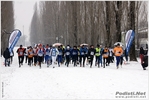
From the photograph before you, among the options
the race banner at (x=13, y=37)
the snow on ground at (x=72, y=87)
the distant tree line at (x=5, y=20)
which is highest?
the distant tree line at (x=5, y=20)

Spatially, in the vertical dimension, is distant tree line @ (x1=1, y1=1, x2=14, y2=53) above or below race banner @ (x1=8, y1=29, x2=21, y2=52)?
above

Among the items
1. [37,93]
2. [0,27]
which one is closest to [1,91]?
[37,93]

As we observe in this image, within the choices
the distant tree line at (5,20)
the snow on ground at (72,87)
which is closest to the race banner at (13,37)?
the distant tree line at (5,20)

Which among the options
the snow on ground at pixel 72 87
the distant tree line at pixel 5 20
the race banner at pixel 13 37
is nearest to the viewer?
the snow on ground at pixel 72 87

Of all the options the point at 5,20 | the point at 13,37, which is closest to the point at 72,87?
the point at 13,37

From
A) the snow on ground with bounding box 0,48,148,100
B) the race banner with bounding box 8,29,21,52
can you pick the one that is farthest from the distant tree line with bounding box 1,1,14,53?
the snow on ground with bounding box 0,48,148,100

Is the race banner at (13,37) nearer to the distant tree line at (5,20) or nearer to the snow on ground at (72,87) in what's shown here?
the distant tree line at (5,20)

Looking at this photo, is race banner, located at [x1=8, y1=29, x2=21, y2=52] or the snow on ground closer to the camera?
the snow on ground

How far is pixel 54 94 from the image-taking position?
953cm

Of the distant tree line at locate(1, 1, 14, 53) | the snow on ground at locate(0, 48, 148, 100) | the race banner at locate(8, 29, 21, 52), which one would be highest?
the distant tree line at locate(1, 1, 14, 53)

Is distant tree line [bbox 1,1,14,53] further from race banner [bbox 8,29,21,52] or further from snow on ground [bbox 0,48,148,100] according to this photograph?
snow on ground [bbox 0,48,148,100]

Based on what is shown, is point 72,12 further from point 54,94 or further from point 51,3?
point 54,94

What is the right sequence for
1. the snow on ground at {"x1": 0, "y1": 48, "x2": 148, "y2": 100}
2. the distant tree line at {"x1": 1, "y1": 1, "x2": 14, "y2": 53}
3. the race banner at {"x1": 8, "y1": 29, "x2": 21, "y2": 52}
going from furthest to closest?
the distant tree line at {"x1": 1, "y1": 1, "x2": 14, "y2": 53}, the race banner at {"x1": 8, "y1": 29, "x2": 21, "y2": 52}, the snow on ground at {"x1": 0, "y1": 48, "x2": 148, "y2": 100}

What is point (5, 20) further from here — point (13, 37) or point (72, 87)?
point (72, 87)
